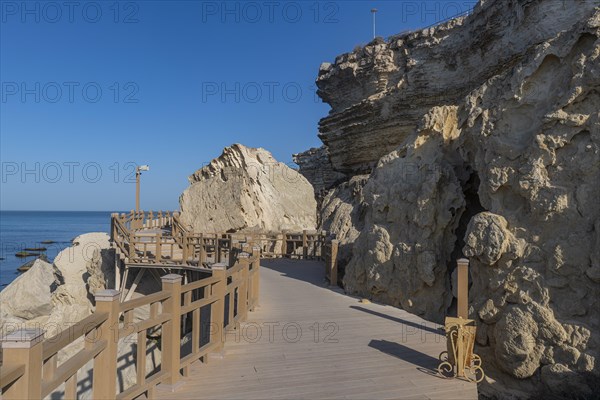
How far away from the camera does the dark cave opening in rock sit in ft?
33.2

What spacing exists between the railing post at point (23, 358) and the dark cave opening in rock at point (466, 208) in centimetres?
905

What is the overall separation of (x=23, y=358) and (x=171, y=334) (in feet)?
6.99

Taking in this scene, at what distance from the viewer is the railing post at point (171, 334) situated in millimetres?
4449

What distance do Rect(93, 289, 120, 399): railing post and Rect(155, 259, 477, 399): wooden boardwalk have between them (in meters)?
1.12

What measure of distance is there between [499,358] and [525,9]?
64.8 feet

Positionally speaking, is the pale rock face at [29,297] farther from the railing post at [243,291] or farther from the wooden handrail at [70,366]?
the wooden handrail at [70,366]

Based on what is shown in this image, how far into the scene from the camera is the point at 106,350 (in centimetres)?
343

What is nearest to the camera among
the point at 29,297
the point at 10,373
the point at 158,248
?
the point at 10,373

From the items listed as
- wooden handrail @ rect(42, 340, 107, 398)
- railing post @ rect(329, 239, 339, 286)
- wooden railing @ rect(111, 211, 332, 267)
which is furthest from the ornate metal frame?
wooden railing @ rect(111, 211, 332, 267)

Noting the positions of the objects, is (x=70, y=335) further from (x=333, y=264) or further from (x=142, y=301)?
(x=333, y=264)

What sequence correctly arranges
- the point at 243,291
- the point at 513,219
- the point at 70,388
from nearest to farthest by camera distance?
the point at 70,388 → the point at 243,291 → the point at 513,219

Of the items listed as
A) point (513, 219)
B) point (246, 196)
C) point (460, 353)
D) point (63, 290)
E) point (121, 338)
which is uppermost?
point (246, 196)

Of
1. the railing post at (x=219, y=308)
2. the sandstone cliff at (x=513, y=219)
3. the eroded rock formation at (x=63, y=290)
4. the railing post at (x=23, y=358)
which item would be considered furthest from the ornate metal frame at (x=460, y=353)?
the eroded rock formation at (x=63, y=290)

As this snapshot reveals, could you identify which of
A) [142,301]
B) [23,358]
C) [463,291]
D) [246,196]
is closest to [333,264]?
[463,291]
